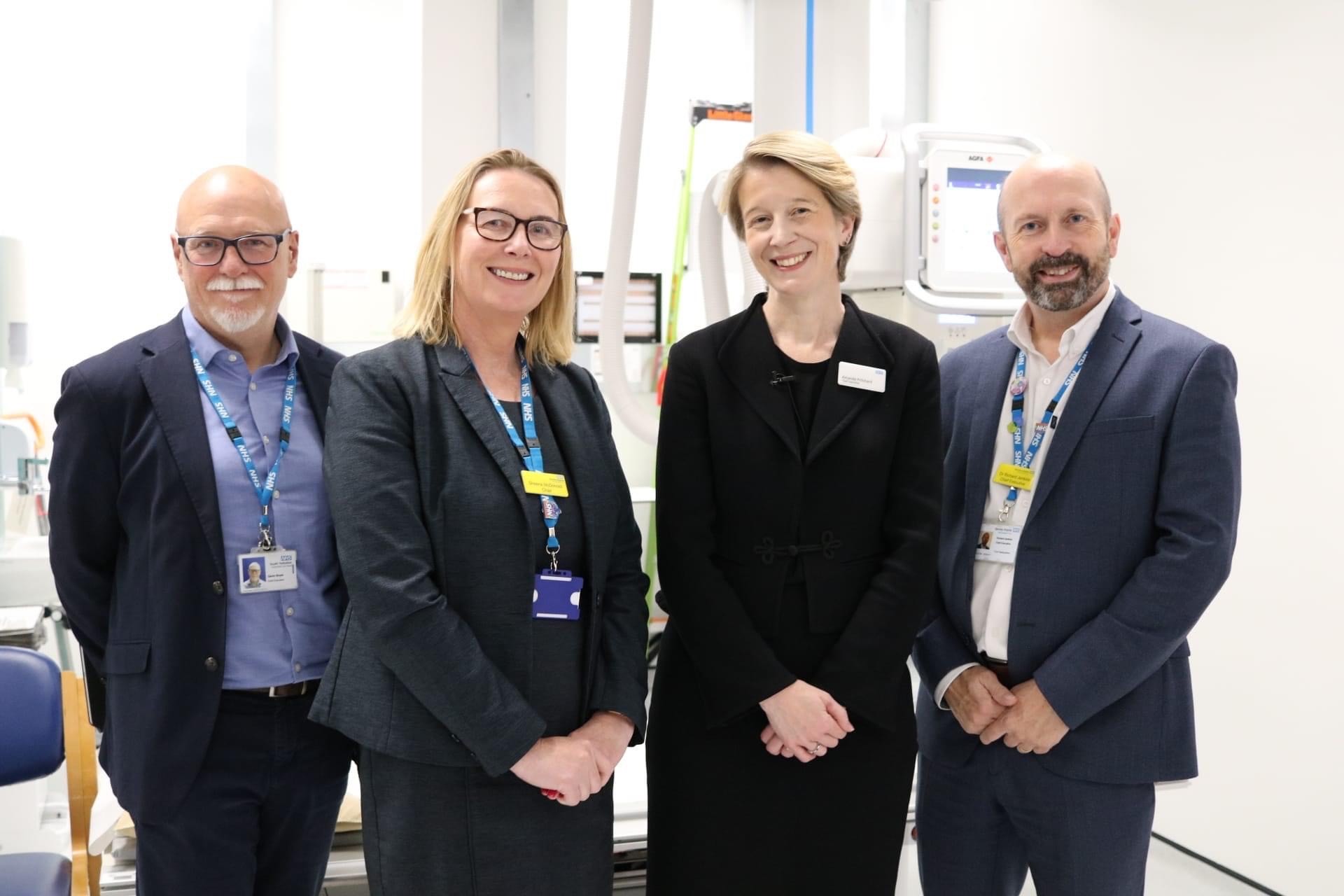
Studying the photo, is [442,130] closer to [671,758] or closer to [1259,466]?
[671,758]

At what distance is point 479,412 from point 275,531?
1.34 feet

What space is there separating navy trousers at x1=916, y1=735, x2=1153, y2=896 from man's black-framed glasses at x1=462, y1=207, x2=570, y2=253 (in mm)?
1136

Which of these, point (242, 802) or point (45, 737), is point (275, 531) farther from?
point (45, 737)

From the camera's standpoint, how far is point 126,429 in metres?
1.69

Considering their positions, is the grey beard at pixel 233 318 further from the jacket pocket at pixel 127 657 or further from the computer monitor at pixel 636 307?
the computer monitor at pixel 636 307

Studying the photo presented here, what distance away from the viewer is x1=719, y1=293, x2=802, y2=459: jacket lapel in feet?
5.65

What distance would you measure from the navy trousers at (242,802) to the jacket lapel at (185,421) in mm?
246

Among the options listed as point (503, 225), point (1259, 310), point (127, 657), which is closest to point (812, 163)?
point (503, 225)

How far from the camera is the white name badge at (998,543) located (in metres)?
1.86

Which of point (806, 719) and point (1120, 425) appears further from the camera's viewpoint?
point (1120, 425)

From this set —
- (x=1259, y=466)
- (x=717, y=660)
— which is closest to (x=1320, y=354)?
(x=1259, y=466)

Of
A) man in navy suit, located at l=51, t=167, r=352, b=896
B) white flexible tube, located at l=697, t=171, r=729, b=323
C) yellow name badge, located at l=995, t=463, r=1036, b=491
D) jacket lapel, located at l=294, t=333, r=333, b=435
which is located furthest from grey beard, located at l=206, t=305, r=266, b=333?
yellow name badge, located at l=995, t=463, r=1036, b=491

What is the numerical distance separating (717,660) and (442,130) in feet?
6.59

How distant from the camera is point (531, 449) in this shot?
5.42 ft
